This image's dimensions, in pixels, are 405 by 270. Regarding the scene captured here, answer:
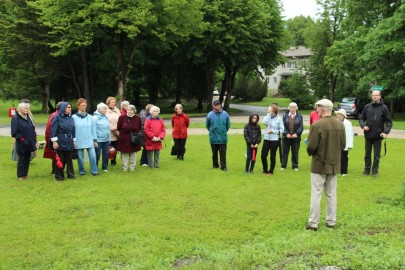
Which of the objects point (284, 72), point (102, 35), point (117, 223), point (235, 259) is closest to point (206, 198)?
point (117, 223)

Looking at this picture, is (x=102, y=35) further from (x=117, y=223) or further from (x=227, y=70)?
(x=117, y=223)

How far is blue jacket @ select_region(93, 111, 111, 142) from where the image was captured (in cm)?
1135

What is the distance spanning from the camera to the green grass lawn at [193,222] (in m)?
5.43

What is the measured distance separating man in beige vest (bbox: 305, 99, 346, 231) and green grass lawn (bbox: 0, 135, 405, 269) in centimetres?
28

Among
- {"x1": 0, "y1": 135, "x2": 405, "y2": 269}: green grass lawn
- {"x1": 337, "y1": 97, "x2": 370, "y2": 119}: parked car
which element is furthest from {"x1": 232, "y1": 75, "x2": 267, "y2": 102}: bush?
{"x1": 0, "y1": 135, "x2": 405, "y2": 269}: green grass lawn

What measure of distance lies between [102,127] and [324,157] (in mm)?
6588

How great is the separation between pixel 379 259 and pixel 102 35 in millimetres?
30328

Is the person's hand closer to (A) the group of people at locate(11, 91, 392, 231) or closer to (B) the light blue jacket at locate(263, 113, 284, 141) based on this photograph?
(A) the group of people at locate(11, 91, 392, 231)

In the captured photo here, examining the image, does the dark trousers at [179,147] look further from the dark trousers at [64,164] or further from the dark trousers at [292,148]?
the dark trousers at [64,164]

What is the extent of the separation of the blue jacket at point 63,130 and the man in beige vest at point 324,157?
6.05 metres

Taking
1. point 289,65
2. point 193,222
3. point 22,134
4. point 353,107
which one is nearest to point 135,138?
point 22,134

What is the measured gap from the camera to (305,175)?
449 inches

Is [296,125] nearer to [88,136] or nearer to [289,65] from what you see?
[88,136]

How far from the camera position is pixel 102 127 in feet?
37.4
